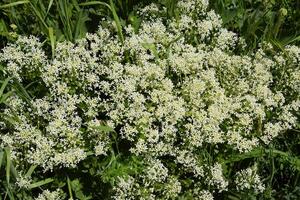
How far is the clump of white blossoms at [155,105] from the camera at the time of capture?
419cm

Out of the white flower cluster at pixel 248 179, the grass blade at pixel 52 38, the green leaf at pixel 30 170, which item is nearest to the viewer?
the green leaf at pixel 30 170

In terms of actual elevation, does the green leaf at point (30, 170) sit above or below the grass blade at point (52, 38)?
below

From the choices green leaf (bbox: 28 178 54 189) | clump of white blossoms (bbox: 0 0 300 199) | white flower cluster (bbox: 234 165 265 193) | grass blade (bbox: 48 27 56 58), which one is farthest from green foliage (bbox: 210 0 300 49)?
green leaf (bbox: 28 178 54 189)

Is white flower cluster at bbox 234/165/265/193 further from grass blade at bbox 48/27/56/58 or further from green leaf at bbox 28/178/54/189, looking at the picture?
grass blade at bbox 48/27/56/58

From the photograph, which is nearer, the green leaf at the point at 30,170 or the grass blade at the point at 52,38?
the green leaf at the point at 30,170

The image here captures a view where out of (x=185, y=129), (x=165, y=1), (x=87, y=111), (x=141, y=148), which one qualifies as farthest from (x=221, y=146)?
(x=165, y=1)

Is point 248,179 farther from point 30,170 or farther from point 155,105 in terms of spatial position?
point 30,170

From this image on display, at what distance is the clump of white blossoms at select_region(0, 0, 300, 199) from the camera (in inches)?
165

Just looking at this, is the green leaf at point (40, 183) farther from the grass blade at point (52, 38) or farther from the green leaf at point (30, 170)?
the grass blade at point (52, 38)

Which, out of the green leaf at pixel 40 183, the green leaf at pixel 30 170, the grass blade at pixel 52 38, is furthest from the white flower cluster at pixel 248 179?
the grass blade at pixel 52 38

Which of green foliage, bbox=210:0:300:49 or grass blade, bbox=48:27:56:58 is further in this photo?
green foliage, bbox=210:0:300:49

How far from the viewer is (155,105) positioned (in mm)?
4473

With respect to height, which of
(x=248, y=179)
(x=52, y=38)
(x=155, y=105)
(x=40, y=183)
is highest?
(x=52, y=38)

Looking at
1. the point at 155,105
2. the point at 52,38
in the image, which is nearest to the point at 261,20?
the point at 155,105
